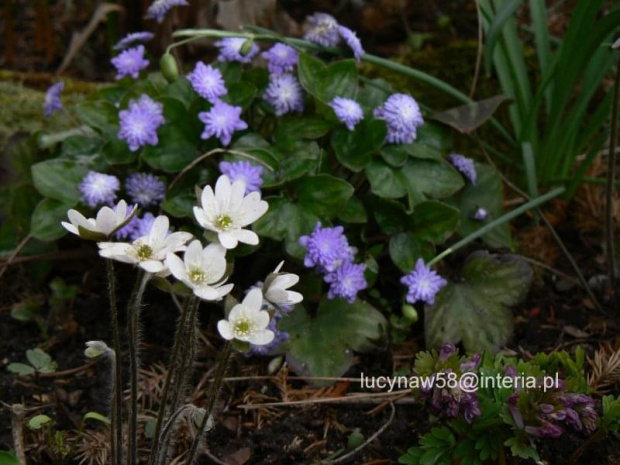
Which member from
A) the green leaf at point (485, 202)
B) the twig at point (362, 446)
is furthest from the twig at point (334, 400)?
the green leaf at point (485, 202)

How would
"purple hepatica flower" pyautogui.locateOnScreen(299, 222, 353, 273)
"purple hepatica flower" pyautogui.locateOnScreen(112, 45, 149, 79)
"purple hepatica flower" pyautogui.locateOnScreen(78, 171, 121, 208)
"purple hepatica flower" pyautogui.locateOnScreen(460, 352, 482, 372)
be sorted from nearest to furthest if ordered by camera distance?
"purple hepatica flower" pyautogui.locateOnScreen(460, 352, 482, 372) < "purple hepatica flower" pyautogui.locateOnScreen(299, 222, 353, 273) < "purple hepatica flower" pyautogui.locateOnScreen(78, 171, 121, 208) < "purple hepatica flower" pyautogui.locateOnScreen(112, 45, 149, 79)

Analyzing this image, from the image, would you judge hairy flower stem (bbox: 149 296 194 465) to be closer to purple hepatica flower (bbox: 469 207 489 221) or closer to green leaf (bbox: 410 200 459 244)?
green leaf (bbox: 410 200 459 244)

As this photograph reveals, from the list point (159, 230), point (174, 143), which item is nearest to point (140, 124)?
point (174, 143)

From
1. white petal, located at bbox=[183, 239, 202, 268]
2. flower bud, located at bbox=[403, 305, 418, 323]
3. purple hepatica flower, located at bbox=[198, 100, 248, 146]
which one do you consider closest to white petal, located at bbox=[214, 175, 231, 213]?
white petal, located at bbox=[183, 239, 202, 268]

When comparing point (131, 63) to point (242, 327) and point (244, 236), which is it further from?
point (242, 327)

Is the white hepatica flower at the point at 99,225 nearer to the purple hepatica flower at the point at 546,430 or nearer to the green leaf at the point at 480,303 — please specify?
the purple hepatica flower at the point at 546,430
